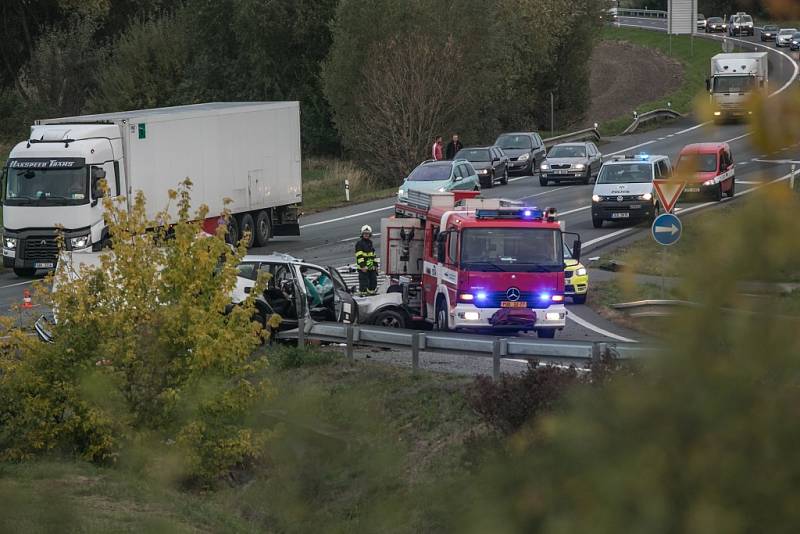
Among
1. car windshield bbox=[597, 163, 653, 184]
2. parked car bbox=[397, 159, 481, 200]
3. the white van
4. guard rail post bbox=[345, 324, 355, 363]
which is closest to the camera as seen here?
guard rail post bbox=[345, 324, 355, 363]

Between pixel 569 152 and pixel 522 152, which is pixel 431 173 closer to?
pixel 569 152

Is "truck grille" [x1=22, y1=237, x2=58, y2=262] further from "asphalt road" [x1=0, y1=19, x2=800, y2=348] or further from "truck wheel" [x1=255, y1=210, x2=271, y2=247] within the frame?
"truck wheel" [x1=255, y1=210, x2=271, y2=247]

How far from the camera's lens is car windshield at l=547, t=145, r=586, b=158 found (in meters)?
45.8

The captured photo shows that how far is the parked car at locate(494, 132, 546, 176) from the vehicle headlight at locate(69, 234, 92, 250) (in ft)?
82.4

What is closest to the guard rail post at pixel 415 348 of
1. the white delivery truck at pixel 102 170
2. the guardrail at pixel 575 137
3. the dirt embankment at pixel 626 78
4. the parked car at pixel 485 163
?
the white delivery truck at pixel 102 170

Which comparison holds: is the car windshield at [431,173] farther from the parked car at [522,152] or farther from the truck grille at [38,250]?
the parked car at [522,152]

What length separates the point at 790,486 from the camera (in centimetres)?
228

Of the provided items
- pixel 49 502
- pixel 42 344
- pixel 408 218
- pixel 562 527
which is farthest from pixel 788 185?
pixel 408 218

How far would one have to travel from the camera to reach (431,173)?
3756 cm

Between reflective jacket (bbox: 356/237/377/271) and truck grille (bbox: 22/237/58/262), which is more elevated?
reflective jacket (bbox: 356/237/377/271)

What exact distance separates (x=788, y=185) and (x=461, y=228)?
1703 cm

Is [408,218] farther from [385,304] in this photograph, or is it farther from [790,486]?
[790,486]

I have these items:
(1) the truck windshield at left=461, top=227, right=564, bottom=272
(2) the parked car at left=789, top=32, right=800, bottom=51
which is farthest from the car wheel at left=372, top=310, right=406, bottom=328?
(2) the parked car at left=789, top=32, right=800, bottom=51

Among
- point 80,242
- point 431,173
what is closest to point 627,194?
point 431,173
